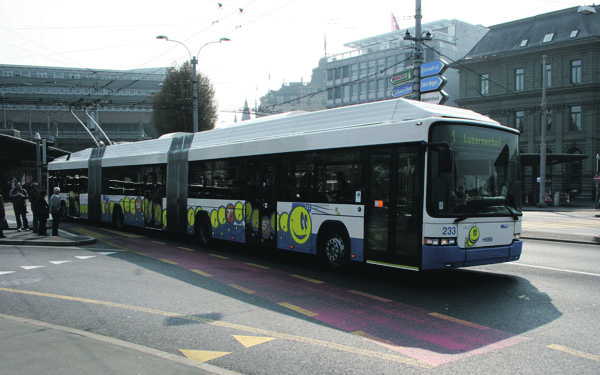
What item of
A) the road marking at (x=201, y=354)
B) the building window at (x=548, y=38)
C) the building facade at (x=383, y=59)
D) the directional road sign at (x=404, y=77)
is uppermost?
the building facade at (x=383, y=59)

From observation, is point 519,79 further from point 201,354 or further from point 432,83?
point 201,354

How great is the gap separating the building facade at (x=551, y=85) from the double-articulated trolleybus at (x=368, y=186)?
3813 centimetres

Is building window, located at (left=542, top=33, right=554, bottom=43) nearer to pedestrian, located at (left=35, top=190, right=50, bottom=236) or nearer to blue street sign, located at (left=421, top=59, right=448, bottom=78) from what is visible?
blue street sign, located at (left=421, top=59, right=448, bottom=78)

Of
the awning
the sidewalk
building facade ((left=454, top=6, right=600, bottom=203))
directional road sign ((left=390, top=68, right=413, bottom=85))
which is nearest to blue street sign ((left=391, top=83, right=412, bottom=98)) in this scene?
directional road sign ((left=390, top=68, right=413, bottom=85))

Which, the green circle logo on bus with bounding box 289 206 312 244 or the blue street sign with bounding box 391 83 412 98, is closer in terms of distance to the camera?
the green circle logo on bus with bounding box 289 206 312 244

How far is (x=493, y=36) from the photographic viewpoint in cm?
5775

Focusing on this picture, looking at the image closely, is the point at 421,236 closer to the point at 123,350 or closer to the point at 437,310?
the point at 437,310

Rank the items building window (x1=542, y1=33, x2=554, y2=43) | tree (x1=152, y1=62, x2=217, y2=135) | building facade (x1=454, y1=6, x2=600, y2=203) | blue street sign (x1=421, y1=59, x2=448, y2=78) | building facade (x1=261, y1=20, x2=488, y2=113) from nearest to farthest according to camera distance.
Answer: blue street sign (x1=421, y1=59, x2=448, y2=78) < tree (x1=152, y1=62, x2=217, y2=135) < building facade (x1=454, y1=6, x2=600, y2=203) < building window (x1=542, y1=33, x2=554, y2=43) < building facade (x1=261, y1=20, x2=488, y2=113)

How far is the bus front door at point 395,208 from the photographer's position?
26.8 feet

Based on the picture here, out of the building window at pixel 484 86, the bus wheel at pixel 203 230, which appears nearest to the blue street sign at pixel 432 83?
the bus wheel at pixel 203 230

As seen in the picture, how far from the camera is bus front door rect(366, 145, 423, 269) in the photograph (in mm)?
8156

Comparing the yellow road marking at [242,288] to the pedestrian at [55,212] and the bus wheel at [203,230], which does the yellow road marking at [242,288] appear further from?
the pedestrian at [55,212]

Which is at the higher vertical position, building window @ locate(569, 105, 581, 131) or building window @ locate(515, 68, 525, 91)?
building window @ locate(515, 68, 525, 91)

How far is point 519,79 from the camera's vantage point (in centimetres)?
5500
